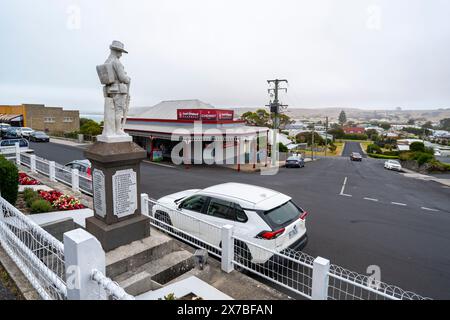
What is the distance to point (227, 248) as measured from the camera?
503 centimetres

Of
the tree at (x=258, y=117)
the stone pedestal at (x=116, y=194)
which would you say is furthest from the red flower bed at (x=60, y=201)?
the tree at (x=258, y=117)

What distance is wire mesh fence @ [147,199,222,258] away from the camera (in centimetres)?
597

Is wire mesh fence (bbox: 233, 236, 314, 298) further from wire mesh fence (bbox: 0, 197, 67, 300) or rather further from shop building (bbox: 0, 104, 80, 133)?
shop building (bbox: 0, 104, 80, 133)

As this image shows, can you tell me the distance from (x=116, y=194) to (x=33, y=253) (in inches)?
64.4

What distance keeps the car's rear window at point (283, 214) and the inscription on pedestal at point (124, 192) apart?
106 inches

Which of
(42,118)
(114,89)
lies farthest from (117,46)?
(42,118)

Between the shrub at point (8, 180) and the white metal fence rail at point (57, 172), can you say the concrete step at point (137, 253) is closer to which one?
the shrub at point (8, 180)

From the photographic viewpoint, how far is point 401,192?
16359 mm

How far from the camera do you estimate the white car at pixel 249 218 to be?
5.41 m

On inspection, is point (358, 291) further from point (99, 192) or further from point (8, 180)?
point (8, 180)

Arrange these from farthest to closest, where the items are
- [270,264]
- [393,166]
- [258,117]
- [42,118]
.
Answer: [258,117] → [42,118] → [393,166] → [270,264]
